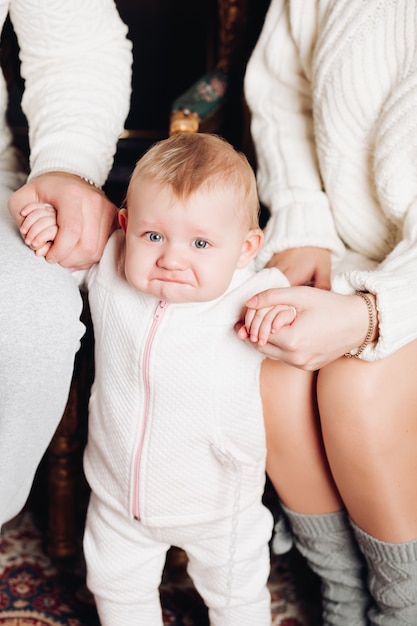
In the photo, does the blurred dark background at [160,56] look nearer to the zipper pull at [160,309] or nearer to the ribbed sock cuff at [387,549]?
the zipper pull at [160,309]

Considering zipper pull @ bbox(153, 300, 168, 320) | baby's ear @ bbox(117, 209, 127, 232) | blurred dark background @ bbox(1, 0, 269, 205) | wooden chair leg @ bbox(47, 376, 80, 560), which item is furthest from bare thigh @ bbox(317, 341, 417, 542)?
blurred dark background @ bbox(1, 0, 269, 205)

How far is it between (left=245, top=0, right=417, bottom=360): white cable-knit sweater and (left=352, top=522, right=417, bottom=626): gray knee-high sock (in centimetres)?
28

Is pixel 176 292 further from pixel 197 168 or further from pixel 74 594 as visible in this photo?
pixel 74 594

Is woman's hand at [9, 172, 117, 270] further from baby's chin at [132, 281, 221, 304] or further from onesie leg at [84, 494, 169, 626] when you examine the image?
onesie leg at [84, 494, 169, 626]

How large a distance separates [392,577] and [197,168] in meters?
0.64

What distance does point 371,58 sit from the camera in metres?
1.19

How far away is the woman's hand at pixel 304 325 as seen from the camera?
3.10ft

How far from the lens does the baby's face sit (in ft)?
3.09

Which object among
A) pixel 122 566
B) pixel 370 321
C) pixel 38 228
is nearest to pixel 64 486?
pixel 122 566

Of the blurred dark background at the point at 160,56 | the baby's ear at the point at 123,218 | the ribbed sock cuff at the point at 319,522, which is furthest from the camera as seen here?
the blurred dark background at the point at 160,56

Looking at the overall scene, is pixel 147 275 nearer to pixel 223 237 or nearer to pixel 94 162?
pixel 223 237

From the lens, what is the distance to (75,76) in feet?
4.14

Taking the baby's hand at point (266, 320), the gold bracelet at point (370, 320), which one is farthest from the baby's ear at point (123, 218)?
the gold bracelet at point (370, 320)

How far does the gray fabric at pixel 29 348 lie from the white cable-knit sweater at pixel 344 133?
372 mm
